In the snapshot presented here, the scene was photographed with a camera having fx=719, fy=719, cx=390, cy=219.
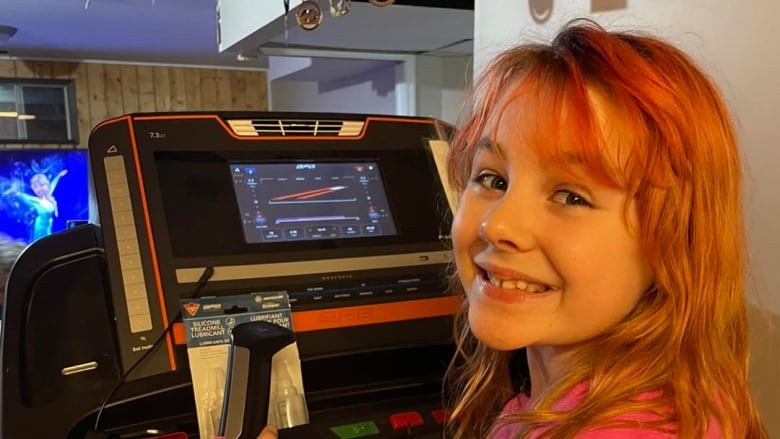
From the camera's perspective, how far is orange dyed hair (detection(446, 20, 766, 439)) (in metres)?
0.56

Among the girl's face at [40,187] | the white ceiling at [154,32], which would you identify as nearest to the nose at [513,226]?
the white ceiling at [154,32]

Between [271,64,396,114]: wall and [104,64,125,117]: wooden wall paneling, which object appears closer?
[271,64,396,114]: wall

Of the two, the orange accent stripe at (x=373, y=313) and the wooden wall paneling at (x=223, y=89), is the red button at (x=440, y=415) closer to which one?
the orange accent stripe at (x=373, y=313)

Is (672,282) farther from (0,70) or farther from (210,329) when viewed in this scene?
(0,70)

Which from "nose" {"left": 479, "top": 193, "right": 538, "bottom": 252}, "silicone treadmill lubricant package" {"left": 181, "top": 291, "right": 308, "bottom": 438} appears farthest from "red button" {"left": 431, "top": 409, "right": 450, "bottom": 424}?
"nose" {"left": 479, "top": 193, "right": 538, "bottom": 252}

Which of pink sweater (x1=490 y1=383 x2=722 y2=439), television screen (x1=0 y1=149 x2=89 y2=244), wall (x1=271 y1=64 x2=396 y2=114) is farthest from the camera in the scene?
television screen (x1=0 y1=149 x2=89 y2=244)

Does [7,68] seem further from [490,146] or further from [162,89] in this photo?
[490,146]

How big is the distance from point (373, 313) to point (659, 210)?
379 millimetres

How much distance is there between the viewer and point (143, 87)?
4.47 m

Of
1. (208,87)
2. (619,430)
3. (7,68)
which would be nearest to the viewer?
(619,430)

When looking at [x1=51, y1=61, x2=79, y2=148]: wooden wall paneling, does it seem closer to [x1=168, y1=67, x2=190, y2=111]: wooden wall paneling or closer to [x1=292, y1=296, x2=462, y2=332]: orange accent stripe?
[x1=168, y1=67, x2=190, y2=111]: wooden wall paneling

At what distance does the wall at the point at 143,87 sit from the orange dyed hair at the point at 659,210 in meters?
4.16

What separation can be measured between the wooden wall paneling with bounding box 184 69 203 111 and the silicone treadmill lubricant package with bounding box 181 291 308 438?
4061 mm

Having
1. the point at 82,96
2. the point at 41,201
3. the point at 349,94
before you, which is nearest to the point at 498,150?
the point at 349,94
